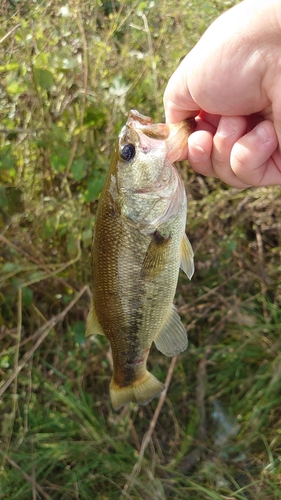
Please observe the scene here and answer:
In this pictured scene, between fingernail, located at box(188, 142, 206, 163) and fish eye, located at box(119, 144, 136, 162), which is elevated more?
fish eye, located at box(119, 144, 136, 162)

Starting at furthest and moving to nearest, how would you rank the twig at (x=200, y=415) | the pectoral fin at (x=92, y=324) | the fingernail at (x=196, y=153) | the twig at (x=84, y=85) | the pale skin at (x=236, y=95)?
the twig at (x=200, y=415)
the twig at (x=84, y=85)
the pectoral fin at (x=92, y=324)
the fingernail at (x=196, y=153)
the pale skin at (x=236, y=95)

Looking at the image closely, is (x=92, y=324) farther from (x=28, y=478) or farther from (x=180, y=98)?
(x=28, y=478)

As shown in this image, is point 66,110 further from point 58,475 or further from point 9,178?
point 58,475

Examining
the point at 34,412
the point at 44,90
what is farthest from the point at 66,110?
the point at 34,412

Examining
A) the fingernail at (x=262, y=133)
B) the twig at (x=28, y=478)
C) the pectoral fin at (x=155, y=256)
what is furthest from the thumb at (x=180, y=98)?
the twig at (x=28, y=478)

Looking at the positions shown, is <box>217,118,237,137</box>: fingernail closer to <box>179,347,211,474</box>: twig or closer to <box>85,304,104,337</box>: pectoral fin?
<box>85,304,104,337</box>: pectoral fin

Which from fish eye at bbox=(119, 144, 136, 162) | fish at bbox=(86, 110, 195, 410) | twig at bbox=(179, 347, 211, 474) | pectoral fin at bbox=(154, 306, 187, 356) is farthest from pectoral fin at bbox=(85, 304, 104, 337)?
twig at bbox=(179, 347, 211, 474)

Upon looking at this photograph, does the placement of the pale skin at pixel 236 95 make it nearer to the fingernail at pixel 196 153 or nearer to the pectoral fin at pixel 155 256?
the fingernail at pixel 196 153
